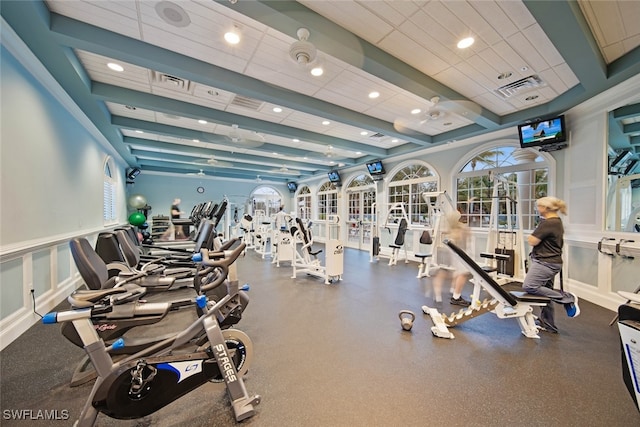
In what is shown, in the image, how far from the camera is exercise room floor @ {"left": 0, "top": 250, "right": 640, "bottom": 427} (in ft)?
5.32

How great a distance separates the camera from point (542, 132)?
4297 mm

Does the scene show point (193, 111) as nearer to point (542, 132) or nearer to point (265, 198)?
point (542, 132)

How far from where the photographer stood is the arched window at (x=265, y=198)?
1298 centimetres

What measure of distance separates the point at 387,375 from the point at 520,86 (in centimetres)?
421

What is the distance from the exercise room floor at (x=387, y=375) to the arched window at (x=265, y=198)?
10171 mm

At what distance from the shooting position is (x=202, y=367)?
5.04 ft

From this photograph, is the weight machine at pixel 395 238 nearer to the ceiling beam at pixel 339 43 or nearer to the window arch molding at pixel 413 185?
the window arch molding at pixel 413 185

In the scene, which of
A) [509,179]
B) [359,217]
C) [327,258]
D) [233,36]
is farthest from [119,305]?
[359,217]

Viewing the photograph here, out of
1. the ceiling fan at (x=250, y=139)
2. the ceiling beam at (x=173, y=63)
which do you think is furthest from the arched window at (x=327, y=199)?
the ceiling beam at (x=173, y=63)

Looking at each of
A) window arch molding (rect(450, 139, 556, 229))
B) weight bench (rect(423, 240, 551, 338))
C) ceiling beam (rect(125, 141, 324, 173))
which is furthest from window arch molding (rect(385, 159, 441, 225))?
weight bench (rect(423, 240, 551, 338))

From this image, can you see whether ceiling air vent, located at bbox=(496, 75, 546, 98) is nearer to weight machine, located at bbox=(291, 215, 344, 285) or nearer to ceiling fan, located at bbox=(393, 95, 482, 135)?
ceiling fan, located at bbox=(393, 95, 482, 135)

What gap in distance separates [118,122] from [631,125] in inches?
367

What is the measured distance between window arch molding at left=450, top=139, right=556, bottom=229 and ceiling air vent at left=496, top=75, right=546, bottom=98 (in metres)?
1.59

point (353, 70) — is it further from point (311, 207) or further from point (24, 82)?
point (311, 207)
